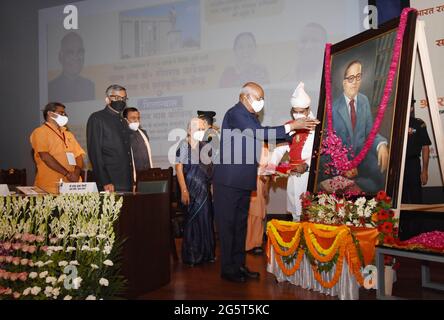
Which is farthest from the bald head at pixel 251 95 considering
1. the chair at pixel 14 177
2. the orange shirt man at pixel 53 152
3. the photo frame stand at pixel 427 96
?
the chair at pixel 14 177

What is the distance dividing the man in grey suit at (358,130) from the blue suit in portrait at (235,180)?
0.44m

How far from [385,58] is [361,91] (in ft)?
0.91

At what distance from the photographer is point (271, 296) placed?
309 cm

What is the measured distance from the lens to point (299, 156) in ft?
13.3

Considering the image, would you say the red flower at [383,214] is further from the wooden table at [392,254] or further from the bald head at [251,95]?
the bald head at [251,95]

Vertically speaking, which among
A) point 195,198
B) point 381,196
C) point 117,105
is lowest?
point 195,198

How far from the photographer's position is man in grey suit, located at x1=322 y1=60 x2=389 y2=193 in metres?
2.98

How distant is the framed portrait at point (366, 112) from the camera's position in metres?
2.85

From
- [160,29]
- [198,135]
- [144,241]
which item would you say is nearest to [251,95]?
[198,135]

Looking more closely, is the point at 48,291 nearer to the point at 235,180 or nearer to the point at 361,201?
the point at 235,180

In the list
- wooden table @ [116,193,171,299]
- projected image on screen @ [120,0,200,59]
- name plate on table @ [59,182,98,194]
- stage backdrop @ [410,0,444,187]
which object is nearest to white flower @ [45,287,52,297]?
wooden table @ [116,193,171,299]

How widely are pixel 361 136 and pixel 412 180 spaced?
1.96m

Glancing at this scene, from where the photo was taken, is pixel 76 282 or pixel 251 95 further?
pixel 251 95

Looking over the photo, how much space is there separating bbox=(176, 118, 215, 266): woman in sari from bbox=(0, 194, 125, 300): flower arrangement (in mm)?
2050
